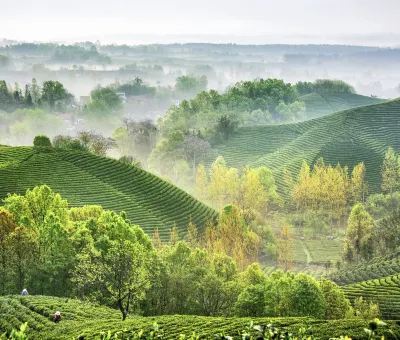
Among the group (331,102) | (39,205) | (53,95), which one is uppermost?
(331,102)

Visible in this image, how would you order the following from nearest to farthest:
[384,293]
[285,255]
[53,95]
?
[384,293] < [285,255] < [53,95]

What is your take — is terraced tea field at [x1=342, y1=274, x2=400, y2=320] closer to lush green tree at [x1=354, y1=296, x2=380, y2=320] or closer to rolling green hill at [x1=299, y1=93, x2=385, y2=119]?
lush green tree at [x1=354, y1=296, x2=380, y2=320]

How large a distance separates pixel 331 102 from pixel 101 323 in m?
138

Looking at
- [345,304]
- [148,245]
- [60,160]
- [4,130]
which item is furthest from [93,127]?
[345,304]

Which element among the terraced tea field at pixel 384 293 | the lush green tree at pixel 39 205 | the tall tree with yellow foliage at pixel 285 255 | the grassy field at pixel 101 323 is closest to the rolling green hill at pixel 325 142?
the tall tree with yellow foliage at pixel 285 255

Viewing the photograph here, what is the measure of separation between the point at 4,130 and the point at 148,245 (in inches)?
3949

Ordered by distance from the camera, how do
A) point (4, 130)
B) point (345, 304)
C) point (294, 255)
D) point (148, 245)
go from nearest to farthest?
1. point (345, 304)
2. point (148, 245)
3. point (294, 255)
4. point (4, 130)

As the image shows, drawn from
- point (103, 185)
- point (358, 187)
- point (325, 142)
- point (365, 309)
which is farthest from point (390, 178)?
point (365, 309)

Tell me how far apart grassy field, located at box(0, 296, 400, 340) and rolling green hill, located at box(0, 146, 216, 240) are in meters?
26.2

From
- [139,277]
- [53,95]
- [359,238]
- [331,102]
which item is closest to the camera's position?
[139,277]

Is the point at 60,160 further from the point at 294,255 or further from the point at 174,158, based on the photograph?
the point at 174,158

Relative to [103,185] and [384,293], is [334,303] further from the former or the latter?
[103,185]

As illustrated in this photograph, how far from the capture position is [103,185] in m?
60.5

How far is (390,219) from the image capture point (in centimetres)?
6125
